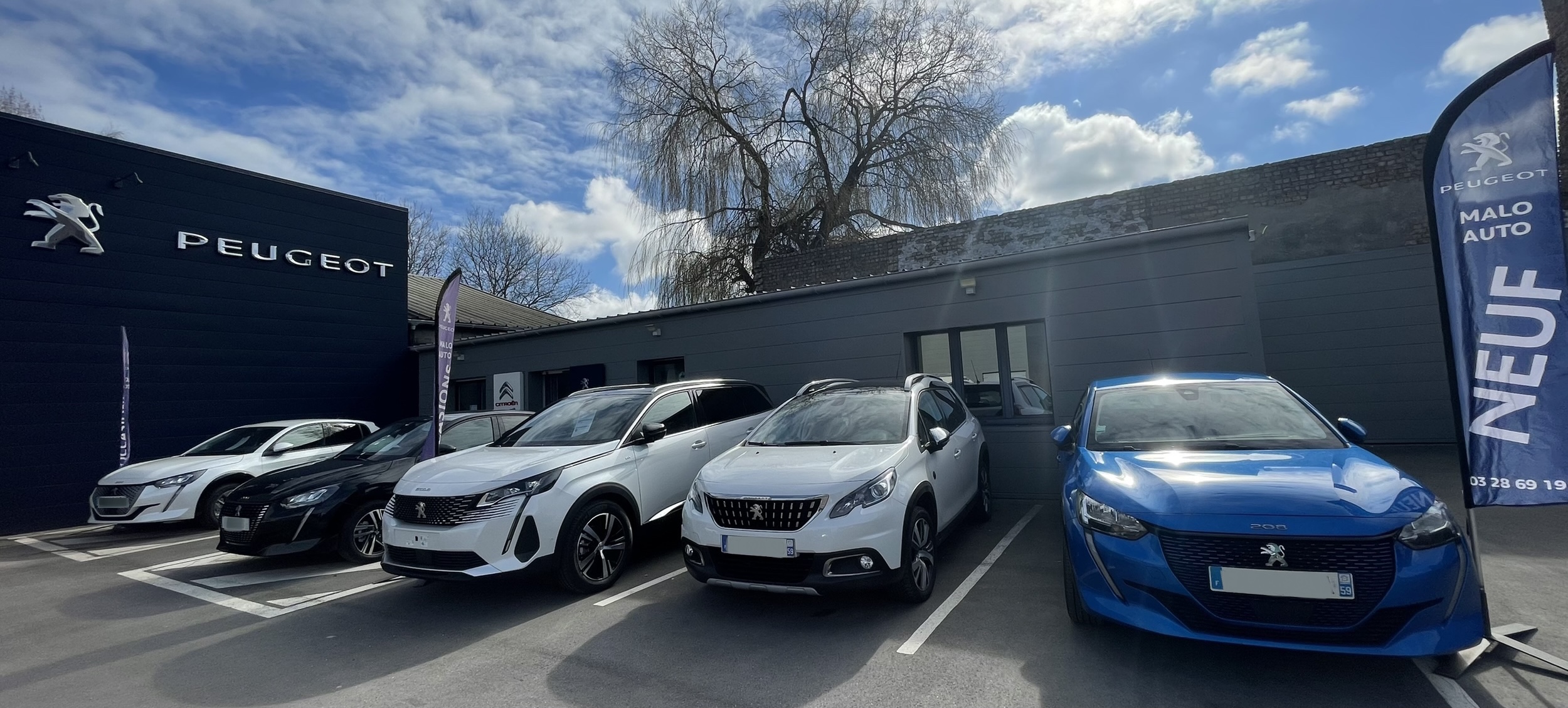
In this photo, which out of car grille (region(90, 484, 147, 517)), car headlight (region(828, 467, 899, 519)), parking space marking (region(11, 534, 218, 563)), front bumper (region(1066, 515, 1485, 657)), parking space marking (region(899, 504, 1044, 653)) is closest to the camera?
front bumper (region(1066, 515, 1485, 657))

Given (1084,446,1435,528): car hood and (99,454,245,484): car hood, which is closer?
(1084,446,1435,528): car hood

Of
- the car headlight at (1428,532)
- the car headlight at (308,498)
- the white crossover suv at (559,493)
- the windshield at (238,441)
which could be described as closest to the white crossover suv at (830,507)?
the white crossover suv at (559,493)

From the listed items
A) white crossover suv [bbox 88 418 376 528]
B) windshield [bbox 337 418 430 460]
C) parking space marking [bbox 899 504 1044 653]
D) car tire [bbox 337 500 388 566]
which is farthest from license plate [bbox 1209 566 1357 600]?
white crossover suv [bbox 88 418 376 528]

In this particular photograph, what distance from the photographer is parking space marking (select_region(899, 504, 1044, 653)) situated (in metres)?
3.92

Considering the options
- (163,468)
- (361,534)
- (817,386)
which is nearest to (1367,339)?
(817,386)

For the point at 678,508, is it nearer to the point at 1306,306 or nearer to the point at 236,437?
the point at 236,437

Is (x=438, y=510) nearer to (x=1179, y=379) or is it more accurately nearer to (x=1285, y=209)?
(x=1179, y=379)

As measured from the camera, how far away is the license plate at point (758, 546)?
4086mm

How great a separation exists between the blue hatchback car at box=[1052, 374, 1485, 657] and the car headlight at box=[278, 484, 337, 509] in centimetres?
655

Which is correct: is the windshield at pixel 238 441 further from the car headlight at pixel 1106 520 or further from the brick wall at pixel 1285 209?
the brick wall at pixel 1285 209

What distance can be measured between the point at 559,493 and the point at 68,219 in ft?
39.4

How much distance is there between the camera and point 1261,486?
3234 mm

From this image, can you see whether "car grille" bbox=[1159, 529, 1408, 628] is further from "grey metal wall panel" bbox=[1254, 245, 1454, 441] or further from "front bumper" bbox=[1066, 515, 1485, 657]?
"grey metal wall panel" bbox=[1254, 245, 1454, 441]

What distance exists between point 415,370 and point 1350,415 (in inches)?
719
